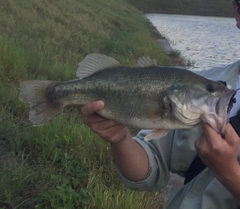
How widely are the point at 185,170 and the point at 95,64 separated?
0.72 meters

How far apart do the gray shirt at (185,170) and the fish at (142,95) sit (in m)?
0.32

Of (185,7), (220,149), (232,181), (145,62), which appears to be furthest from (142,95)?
(185,7)

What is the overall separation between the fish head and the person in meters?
0.05

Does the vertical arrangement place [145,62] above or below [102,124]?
above

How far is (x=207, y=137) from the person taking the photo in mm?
1804

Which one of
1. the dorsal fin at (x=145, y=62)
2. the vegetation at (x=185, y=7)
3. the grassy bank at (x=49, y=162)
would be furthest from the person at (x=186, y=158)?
the vegetation at (x=185, y=7)

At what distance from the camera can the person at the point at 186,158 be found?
6.07ft

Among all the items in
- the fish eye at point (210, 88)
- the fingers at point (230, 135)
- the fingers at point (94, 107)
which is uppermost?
the fish eye at point (210, 88)

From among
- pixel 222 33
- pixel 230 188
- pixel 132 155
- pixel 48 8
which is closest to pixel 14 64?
pixel 132 155

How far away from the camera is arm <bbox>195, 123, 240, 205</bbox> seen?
1780 mm

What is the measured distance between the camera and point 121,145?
2.22 m

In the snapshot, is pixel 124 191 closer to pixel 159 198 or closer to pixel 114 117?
pixel 159 198

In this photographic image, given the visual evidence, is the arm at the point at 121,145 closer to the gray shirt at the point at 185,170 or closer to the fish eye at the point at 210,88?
the gray shirt at the point at 185,170

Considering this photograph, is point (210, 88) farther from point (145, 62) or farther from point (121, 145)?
point (121, 145)
